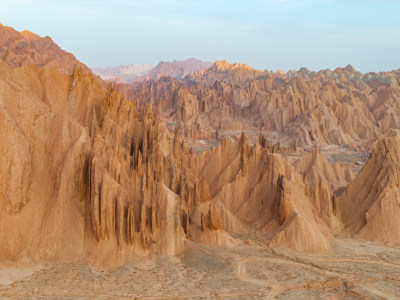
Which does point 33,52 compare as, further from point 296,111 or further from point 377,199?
point 377,199

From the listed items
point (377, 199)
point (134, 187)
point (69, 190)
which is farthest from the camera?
point (377, 199)

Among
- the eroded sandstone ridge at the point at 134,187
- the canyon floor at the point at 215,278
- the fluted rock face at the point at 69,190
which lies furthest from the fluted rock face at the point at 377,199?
the fluted rock face at the point at 69,190

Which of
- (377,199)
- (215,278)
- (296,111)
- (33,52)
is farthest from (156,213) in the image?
(33,52)

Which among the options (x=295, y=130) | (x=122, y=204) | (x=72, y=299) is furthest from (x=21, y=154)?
(x=295, y=130)

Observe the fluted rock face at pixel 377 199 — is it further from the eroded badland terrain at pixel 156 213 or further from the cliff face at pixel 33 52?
the cliff face at pixel 33 52

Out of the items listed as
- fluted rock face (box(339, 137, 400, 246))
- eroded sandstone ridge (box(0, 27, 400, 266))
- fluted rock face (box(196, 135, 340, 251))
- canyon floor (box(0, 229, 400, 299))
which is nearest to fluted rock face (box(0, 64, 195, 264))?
eroded sandstone ridge (box(0, 27, 400, 266))

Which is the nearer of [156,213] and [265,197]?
[156,213]
